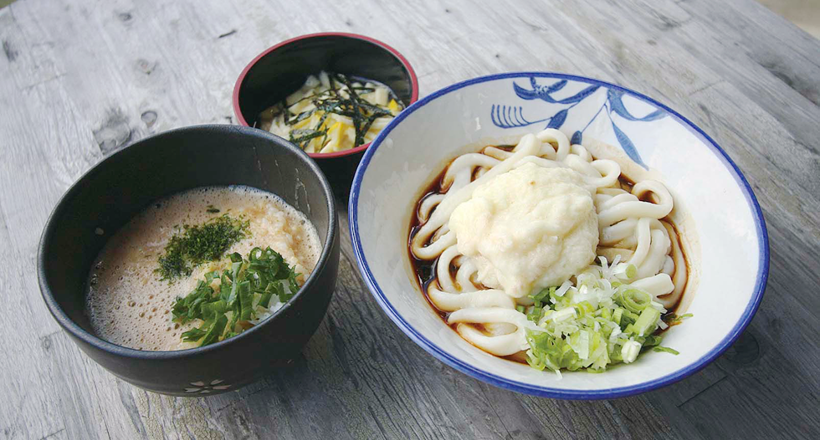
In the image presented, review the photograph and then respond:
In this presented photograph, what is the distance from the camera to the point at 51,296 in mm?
1331

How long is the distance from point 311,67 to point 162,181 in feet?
2.74

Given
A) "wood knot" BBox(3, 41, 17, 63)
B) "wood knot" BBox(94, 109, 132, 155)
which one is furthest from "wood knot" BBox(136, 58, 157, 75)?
"wood knot" BBox(3, 41, 17, 63)

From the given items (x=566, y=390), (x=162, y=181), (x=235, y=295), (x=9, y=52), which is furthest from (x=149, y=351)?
(x=9, y=52)

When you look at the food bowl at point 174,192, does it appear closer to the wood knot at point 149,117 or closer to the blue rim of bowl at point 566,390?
the blue rim of bowl at point 566,390

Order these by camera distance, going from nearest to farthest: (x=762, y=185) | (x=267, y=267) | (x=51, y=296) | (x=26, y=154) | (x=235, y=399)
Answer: (x=51, y=296) < (x=267, y=267) < (x=235, y=399) < (x=762, y=185) < (x=26, y=154)

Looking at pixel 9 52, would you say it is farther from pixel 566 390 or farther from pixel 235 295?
pixel 566 390

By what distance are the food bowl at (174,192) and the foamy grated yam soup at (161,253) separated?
0.10 ft

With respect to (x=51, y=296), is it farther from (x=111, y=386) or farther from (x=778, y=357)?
(x=778, y=357)

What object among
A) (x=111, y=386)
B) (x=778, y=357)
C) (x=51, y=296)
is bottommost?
(x=111, y=386)

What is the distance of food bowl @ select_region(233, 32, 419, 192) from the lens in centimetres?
215

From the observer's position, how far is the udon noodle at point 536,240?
1558 mm

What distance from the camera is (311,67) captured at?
91.7 inches

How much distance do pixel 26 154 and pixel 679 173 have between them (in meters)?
2.39

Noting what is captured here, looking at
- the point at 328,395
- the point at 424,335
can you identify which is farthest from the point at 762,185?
the point at 328,395
